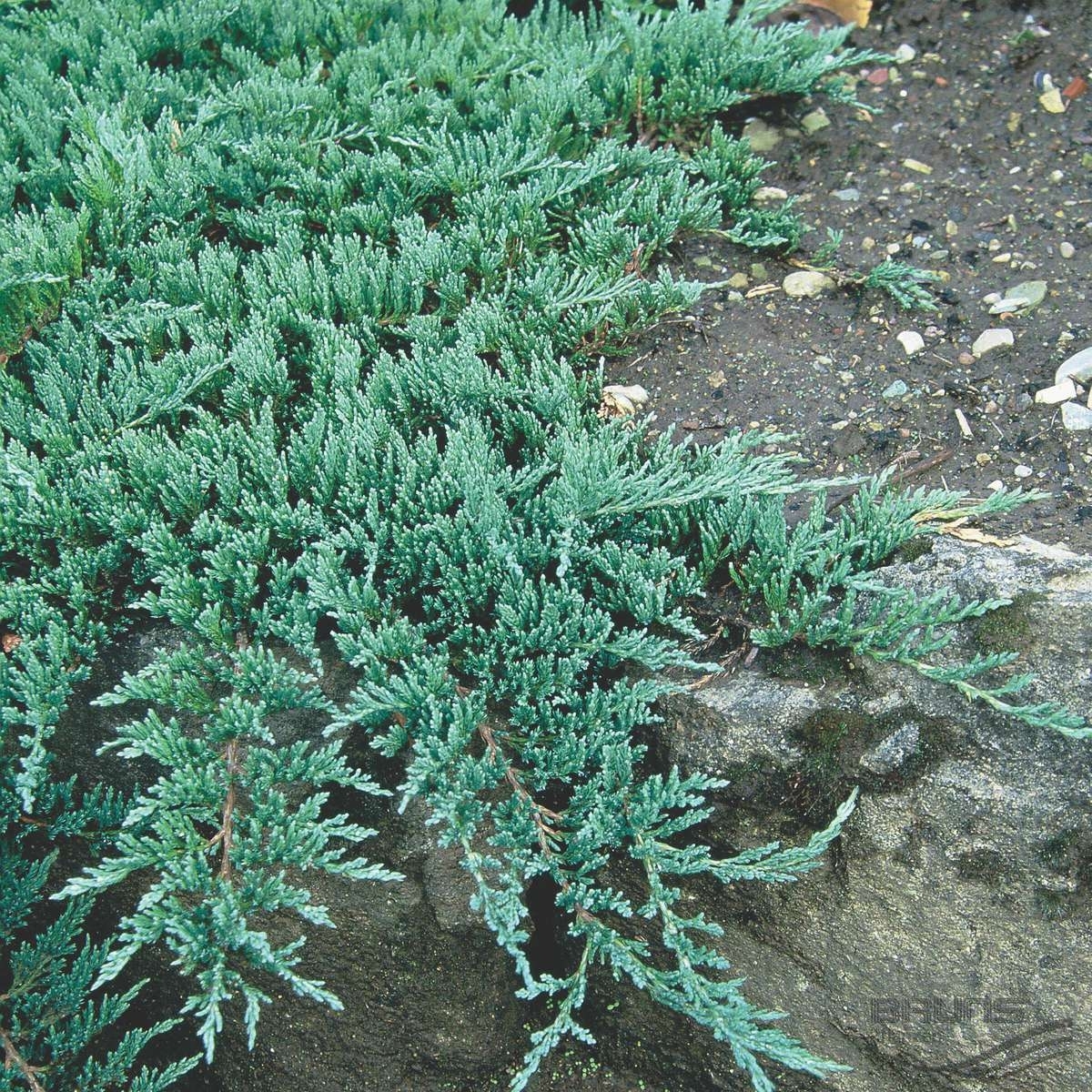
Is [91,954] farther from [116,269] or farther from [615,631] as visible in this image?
[116,269]

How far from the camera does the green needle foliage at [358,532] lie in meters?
2.42

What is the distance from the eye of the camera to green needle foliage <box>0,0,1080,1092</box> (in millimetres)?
2418

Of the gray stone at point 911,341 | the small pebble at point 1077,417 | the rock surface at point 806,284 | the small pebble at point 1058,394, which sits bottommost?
the small pebble at point 1077,417

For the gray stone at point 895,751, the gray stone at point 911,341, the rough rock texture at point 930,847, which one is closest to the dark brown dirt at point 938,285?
the gray stone at point 911,341

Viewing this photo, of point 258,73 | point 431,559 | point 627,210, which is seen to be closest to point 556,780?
point 431,559

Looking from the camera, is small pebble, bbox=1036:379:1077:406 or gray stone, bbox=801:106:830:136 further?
gray stone, bbox=801:106:830:136

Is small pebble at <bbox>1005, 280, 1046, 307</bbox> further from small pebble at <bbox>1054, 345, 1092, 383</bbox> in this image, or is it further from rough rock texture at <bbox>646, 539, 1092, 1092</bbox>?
rough rock texture at <bbox>646, 539, 1092, 1092</bbox>

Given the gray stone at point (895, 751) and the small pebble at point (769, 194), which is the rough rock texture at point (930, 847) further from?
the small pebble at point (769, 194)

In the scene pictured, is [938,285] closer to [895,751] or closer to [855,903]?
[895,751]

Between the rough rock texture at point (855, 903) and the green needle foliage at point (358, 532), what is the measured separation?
114mm

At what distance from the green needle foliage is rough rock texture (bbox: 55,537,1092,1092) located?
0.11 meters

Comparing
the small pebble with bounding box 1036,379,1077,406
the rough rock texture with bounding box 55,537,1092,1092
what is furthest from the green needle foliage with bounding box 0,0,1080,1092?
the small pebble with bounding box 1036,379,1077,406

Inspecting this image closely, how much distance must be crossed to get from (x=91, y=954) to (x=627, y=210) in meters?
2.72

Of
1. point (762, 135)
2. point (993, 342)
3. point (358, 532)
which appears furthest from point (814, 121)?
point (358, 532)
